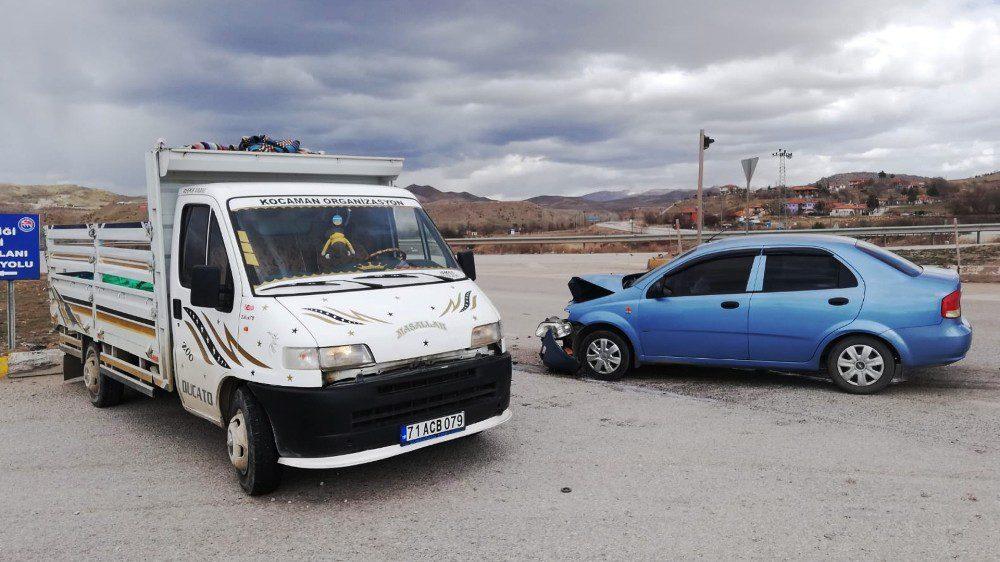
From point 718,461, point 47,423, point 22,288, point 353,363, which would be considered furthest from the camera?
point 22,288

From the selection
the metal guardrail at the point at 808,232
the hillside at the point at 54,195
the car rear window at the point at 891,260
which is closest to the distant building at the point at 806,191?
the metal guardrail at the point at 808,232

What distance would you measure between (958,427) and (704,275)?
2.68m

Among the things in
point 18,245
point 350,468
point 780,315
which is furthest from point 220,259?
point 18,245

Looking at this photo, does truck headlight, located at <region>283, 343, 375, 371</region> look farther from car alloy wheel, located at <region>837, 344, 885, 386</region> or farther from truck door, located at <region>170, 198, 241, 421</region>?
car alloy wheel, located at <region>837, 344, 885, 386</region>

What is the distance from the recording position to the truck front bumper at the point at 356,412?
180 inches

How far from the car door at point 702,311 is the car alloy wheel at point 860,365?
90cm

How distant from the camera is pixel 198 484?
17.1 ft

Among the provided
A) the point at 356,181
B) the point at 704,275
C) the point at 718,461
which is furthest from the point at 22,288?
the point at 718,461

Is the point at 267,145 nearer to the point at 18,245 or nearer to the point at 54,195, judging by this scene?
the point at 18,245

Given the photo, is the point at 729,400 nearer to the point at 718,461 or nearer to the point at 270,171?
the point at 718,461

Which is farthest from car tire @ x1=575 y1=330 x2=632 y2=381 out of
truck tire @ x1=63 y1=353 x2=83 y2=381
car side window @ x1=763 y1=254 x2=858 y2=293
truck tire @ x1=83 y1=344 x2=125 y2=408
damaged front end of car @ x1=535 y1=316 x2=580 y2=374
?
truck tire @ x1=63 y1=353 x2=83 y2=381

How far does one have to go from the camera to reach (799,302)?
7.30 metres

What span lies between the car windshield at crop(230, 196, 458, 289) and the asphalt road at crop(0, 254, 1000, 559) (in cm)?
144

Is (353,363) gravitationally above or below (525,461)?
above
